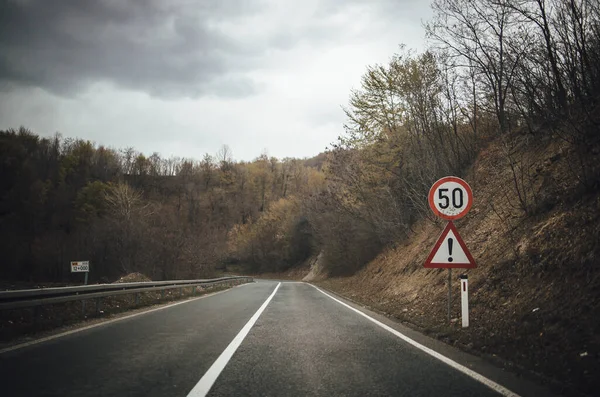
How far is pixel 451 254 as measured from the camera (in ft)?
22.5

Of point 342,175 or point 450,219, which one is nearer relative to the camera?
point 450,219

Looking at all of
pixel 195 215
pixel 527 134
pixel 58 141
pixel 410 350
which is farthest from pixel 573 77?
pixel 58 141

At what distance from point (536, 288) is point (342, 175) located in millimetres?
18836

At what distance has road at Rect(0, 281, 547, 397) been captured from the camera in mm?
3646

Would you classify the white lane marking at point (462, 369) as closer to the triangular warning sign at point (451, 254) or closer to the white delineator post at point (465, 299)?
the white delineator post at point (465, 299)

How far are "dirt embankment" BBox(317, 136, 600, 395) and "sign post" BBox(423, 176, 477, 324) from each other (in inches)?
43.7

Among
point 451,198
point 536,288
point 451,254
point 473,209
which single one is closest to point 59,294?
point 451,254

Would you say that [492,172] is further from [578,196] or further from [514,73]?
[578,196]

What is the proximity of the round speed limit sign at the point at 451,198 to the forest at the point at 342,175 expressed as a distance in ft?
8.86

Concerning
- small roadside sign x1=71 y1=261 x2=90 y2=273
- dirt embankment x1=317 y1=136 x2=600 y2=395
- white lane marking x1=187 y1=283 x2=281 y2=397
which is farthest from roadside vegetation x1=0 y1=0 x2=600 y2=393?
small roadside sign x1=71 y1=261 x2=90 y2=273

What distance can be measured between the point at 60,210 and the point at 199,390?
6951 centimetres

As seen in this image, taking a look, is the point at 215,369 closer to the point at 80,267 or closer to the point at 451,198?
the point at 451,198

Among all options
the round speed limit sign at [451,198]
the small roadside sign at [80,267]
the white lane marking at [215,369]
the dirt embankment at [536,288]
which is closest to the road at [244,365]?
the white lane marking at [215,369]

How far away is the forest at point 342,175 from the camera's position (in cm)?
974
